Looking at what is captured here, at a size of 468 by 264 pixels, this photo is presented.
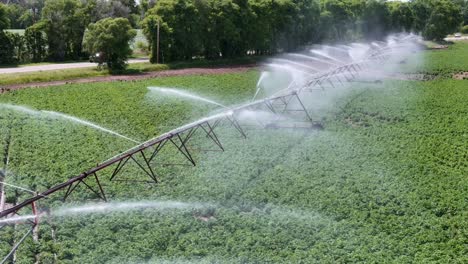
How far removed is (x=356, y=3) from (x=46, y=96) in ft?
245

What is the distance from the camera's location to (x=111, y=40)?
5316 cm

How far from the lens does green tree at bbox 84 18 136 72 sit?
53312mm

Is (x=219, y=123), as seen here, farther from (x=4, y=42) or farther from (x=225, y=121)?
(x=4, y=42)

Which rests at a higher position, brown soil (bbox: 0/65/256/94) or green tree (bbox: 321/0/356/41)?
green tree (bbox: 321/0/356/41)

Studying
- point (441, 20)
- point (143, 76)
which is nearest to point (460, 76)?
point (143, 76)

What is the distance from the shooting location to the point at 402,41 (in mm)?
103625

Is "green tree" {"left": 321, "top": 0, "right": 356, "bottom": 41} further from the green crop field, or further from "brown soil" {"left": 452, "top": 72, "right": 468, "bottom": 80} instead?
the green crop field

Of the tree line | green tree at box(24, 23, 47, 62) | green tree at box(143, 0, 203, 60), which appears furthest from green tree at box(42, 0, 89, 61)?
green tree at box(143, 0, 203, 60)

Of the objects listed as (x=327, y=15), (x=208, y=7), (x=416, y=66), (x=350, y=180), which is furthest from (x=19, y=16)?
(x=350, y=180)

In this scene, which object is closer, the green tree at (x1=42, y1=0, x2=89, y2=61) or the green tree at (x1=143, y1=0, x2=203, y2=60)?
the green tree at (x1=143, y1=0, x2=203, y2=60)

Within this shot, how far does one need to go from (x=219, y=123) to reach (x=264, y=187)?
434 inches

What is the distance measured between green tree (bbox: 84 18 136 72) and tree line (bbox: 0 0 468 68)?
240 millimetres

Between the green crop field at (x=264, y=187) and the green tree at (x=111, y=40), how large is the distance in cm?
1628

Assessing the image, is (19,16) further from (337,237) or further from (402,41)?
(337,237)
